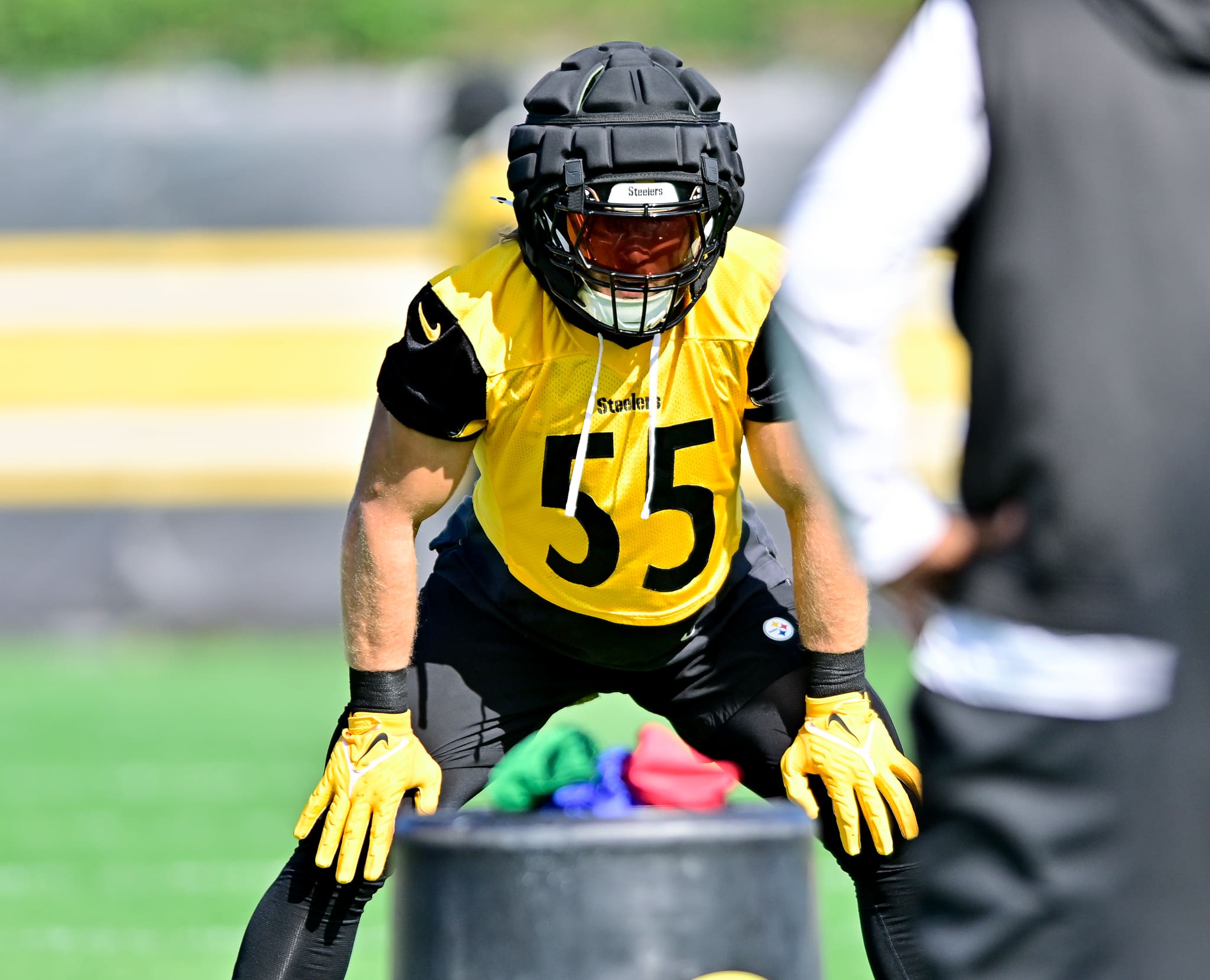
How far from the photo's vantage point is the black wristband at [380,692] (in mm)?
3180

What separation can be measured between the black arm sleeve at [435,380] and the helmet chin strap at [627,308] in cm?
22

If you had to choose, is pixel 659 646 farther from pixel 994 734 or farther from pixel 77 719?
pixel 77 719

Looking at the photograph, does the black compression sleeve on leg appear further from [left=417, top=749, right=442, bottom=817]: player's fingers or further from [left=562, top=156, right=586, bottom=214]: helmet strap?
[left=562, top=156, right=586, bottom=214]: helmet strap

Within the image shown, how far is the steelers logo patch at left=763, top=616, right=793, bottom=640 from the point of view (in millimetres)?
3369

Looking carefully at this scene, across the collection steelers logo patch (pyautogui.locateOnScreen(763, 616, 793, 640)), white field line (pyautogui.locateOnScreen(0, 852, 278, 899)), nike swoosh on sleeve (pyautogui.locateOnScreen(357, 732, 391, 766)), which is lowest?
white field line (pyautogui.locateOnScreen(0, 852, 278, 899))

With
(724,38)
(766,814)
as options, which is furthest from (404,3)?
(766,814)

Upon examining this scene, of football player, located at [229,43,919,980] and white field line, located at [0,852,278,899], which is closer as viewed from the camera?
football player, located at [229,43,919,980]

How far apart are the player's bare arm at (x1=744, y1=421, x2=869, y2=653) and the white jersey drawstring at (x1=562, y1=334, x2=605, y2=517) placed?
0.29 m

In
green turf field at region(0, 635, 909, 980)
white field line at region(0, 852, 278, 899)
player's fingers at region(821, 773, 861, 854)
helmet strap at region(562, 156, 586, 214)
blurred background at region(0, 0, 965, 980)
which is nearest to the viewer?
helmet strap at region(562, 156, 586, 214)

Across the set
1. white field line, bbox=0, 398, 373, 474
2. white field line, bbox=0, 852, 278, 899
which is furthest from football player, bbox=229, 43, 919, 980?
white field line, bbox=0, 398, 373, 474

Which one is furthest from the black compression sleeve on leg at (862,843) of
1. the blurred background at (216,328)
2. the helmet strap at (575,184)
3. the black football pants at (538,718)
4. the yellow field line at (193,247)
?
the yellow field line at (193,247)

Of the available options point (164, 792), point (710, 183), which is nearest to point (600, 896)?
point (710, 183)

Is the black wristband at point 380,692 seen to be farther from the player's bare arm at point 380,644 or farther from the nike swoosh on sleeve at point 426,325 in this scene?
the nike swoosh on sleeve at point 426,325

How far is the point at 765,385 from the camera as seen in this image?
3.12 meters
